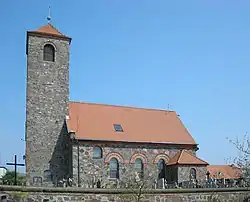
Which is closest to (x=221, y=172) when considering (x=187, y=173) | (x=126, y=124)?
(x=187, y=173)

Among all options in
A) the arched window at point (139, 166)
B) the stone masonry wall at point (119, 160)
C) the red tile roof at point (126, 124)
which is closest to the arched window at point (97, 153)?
the stone masonry wall at point (119, 160)

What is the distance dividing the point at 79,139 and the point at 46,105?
183 inches

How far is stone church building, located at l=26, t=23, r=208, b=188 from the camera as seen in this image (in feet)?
114

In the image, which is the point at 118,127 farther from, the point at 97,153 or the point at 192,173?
the point at 192,173

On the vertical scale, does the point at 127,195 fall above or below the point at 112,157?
below

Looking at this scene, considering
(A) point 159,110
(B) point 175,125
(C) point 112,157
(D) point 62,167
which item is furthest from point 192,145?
(D) point 62,167

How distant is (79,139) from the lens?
3494 centimetres

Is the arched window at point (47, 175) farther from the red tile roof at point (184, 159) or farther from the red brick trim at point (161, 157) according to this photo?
the red tile roof at point (184, 159)

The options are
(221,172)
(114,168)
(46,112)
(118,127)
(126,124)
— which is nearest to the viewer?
(46,112)

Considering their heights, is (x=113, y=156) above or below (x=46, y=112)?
below

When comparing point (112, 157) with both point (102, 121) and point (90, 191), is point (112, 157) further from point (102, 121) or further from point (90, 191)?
point (90, 191)

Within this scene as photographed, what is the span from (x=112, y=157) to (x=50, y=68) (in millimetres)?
10252

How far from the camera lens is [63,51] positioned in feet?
126

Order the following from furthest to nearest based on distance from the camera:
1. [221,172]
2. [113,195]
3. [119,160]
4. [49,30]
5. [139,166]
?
[221,172], [49,30], [139,166], [119,160], [113,195]
